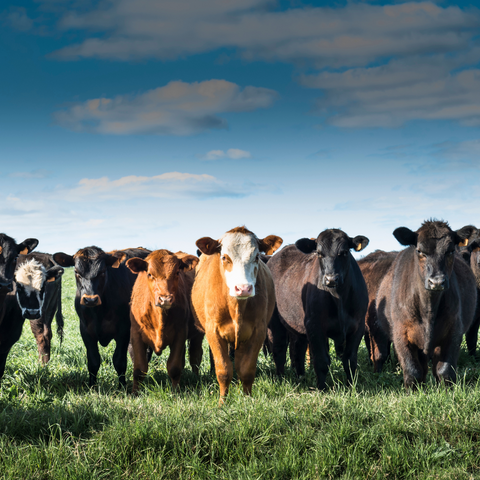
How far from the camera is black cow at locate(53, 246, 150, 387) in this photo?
7.91 m

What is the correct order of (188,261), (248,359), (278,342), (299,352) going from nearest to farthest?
1. (248,359)
2. (188,261)
3. (299,352)
4. (278,342)

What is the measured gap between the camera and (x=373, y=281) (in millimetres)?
9156

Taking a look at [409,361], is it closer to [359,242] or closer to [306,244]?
[359,242]

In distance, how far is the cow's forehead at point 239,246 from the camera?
6.12 metres

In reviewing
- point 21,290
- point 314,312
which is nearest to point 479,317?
point 314,312

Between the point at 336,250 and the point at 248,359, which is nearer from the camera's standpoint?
the point at 248,359

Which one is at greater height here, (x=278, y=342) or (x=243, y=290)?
(x=243, y=290)

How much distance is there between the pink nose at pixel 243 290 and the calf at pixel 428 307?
200 cm

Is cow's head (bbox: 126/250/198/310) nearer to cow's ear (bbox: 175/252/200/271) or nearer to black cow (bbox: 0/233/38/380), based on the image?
cow's ear (bbox: 175/252/200/271)

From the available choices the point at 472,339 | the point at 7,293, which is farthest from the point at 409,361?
the point at 7,293

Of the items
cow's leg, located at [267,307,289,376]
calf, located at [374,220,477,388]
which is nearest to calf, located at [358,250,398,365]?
cow's leg, located at [267,307,289,376]

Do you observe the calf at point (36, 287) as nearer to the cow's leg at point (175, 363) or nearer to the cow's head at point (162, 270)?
the cow's head at point (162, 270)

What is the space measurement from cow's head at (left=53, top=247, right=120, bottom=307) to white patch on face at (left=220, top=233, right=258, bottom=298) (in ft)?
8.12

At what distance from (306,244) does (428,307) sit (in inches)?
80.3
